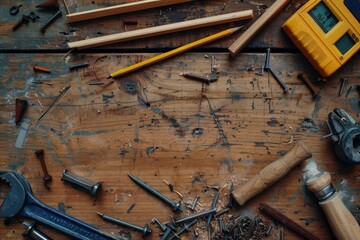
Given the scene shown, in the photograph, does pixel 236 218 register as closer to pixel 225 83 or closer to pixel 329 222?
pixel 329 222

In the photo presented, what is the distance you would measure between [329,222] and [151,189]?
59 centimetres

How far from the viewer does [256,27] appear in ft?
4.92

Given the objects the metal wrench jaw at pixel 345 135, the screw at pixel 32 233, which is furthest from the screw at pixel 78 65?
the metal wrench jaw at pixel 345 135

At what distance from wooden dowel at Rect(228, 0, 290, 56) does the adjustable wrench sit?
75 cm

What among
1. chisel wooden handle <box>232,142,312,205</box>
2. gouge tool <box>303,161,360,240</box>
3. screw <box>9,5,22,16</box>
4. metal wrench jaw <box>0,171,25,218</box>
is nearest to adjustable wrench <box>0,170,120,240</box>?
metal wrench jaw <box>0,171,25,218</box>

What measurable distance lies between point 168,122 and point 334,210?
0.61 metres

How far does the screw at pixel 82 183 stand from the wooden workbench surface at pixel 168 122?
0.07 ft

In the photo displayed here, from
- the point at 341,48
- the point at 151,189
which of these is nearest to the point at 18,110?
the point at 151,189

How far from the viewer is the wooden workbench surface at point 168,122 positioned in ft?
4.93

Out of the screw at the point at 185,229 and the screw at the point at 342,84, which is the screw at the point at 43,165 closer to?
the screw at the point at 185,229

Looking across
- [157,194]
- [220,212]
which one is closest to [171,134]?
[157,194]

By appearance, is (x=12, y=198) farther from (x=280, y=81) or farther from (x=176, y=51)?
(x=280, y=81)

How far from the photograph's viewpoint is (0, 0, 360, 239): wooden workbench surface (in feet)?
4.93

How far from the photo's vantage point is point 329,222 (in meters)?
1.45
